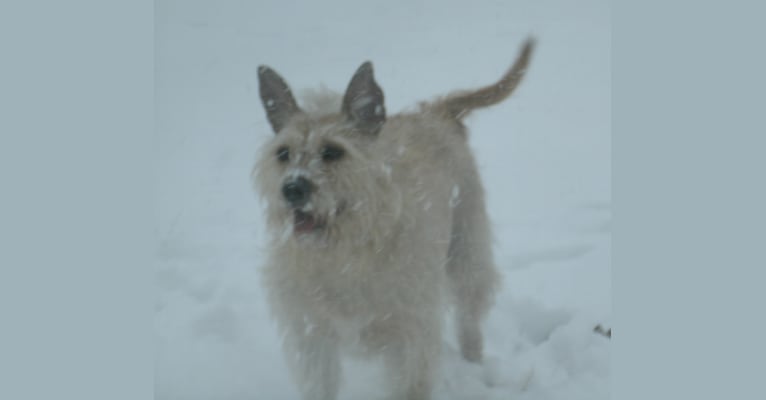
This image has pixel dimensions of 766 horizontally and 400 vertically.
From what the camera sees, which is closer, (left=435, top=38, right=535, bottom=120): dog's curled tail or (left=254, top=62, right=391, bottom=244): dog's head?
(left=254, top=62, right=391, bottom=244): dog's head

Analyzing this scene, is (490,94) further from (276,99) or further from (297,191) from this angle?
(297,191)

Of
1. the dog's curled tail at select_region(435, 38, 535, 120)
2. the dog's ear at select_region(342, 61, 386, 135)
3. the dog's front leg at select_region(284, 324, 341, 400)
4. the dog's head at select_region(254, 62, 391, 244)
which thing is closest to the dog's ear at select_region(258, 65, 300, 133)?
the dog's head at select_region(254, 62, 391, 244)

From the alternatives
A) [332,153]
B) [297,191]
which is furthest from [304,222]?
[332,153]

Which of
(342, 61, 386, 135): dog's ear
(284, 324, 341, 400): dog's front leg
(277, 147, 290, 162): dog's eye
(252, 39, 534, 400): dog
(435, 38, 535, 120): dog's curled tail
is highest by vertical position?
(435, 38, 535, 120): dog's curled tail

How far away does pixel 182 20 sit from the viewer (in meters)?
5.59

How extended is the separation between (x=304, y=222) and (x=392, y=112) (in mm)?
1872

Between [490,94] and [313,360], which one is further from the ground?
Result: [490,94]

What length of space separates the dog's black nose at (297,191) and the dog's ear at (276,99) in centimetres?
56

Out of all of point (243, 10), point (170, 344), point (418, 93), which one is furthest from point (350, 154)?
point (243, 10)

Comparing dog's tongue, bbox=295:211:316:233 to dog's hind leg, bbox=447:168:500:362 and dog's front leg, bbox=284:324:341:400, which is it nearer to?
dog's front leg, bbox=284:324:341:400

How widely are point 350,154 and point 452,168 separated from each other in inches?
43.5

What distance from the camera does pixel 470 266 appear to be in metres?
3.63

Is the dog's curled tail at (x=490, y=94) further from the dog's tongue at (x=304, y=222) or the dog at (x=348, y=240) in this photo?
the dog's tongue at (x=304, y=222)

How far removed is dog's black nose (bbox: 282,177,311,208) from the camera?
7.65ft
